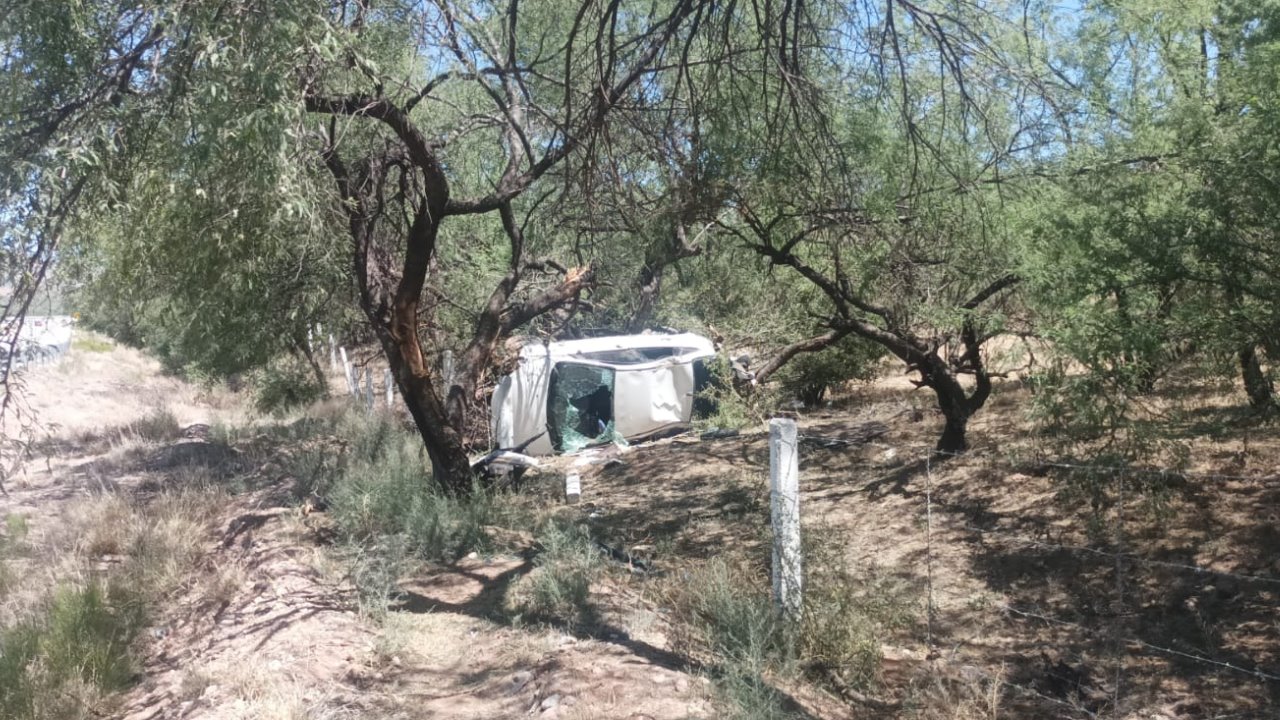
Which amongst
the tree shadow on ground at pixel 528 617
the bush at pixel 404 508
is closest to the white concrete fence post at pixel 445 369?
the bush at pixel 404 508

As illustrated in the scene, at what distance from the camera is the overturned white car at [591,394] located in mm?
15422


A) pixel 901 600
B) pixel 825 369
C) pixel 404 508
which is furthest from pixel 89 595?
pixel 825 369

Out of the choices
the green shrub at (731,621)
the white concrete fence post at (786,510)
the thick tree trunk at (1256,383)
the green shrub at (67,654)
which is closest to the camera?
the green shrub at (731,621)

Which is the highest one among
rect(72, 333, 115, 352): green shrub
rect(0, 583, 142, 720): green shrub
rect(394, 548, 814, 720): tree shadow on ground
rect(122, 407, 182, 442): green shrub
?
rect(72, 333, 115, 352): green shrub

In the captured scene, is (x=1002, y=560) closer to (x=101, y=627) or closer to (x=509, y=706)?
(x=509, y=706)

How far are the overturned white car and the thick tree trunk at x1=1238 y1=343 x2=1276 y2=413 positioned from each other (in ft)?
29.9

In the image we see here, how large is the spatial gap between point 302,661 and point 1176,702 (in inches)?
187

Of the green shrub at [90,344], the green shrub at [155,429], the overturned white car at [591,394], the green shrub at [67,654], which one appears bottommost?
the green shrub at [67,654]

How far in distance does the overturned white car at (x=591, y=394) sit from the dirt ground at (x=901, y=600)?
4165mm

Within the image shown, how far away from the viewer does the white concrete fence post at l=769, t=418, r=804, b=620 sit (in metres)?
5.54

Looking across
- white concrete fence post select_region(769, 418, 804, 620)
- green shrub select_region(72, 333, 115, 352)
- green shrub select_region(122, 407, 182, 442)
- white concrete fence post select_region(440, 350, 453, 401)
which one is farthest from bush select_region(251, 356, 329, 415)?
green shrub select_region(72, 333, 115, 352)

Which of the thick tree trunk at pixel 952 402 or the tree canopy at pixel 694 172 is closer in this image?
the tree canopy at pixel 694 172

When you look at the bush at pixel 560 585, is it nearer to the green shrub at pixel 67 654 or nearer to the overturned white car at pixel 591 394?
the green shrub at pixel 67 654

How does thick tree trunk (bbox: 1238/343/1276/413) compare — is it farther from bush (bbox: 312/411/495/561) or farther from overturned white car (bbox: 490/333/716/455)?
overturned white car (bbox: 490/333/716/455)
